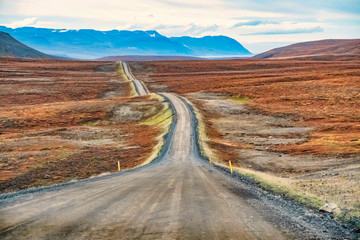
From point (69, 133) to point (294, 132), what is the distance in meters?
25.2

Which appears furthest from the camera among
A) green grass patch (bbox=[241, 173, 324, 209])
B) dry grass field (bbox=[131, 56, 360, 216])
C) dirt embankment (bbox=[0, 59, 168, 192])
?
dirt embankment (bbox=[0, 59, 168, 192])

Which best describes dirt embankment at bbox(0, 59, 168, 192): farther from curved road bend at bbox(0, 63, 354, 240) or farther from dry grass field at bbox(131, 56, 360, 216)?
curved road bend at bbox(0, 63, 354, 240)

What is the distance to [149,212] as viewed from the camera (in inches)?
537

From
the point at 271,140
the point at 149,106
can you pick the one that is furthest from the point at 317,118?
the point at 149,106

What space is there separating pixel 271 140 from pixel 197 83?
6269 cm

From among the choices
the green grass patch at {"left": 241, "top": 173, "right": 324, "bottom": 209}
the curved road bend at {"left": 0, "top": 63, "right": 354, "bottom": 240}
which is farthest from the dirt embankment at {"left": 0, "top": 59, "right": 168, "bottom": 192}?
the green grass patch at {"left": 241, "top": 173, "right": 324, "bottom": 209}

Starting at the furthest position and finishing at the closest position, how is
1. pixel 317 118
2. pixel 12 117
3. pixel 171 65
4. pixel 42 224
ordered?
pixel 171 65 < pixel 12 117 < pixel 317 118 < pixel 42 224

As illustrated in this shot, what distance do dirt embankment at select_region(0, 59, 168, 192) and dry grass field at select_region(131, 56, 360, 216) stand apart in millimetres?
7554

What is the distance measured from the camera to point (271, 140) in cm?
3906

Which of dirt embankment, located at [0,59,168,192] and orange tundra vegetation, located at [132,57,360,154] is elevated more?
orange tundra vegetation, located at [132,57,360,154]

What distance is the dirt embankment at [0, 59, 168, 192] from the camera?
29.2 meters

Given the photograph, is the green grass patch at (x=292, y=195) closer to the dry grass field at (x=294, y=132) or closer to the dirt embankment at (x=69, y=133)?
the dry grass field at (x=294, y=132)

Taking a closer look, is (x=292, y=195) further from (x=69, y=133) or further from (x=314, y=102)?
(x=314, y=102)

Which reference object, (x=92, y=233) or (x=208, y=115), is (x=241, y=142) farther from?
(x=92, y=233)
